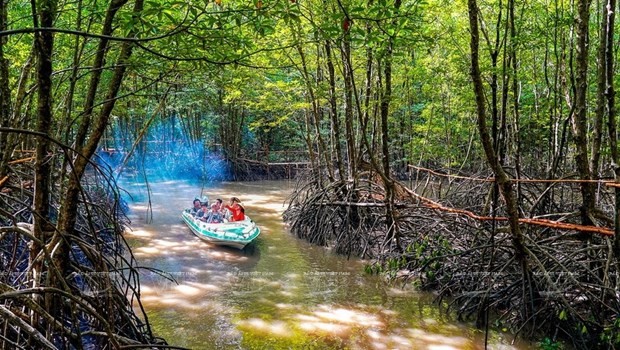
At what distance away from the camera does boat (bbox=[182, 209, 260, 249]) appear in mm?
9344

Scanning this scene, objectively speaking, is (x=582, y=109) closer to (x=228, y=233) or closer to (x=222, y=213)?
(x=228, y=233)

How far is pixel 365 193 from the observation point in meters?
9.78

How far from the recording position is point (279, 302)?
6734mm

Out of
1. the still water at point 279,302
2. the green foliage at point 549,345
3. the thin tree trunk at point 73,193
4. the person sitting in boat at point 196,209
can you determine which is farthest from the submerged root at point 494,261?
the thin tree trunk at point 73,193

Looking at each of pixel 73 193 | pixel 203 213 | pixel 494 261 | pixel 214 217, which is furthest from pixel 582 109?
pixel 203 213

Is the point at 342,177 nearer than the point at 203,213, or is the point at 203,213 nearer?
the point at 342,177

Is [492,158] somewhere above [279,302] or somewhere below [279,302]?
above

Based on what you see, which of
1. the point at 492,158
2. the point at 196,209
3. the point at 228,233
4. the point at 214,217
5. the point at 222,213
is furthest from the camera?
the point at 196,209

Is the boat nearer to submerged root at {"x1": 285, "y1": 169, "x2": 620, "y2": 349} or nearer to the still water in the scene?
the still water

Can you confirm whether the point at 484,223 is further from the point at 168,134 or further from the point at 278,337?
the point at 168,134

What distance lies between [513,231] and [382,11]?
10.1 feet

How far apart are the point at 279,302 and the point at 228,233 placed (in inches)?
121

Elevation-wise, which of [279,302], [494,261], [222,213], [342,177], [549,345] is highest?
[342,177]

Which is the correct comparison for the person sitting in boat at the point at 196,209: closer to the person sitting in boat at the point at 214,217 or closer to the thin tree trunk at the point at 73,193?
the person sitting in boat at the point at 214,217
